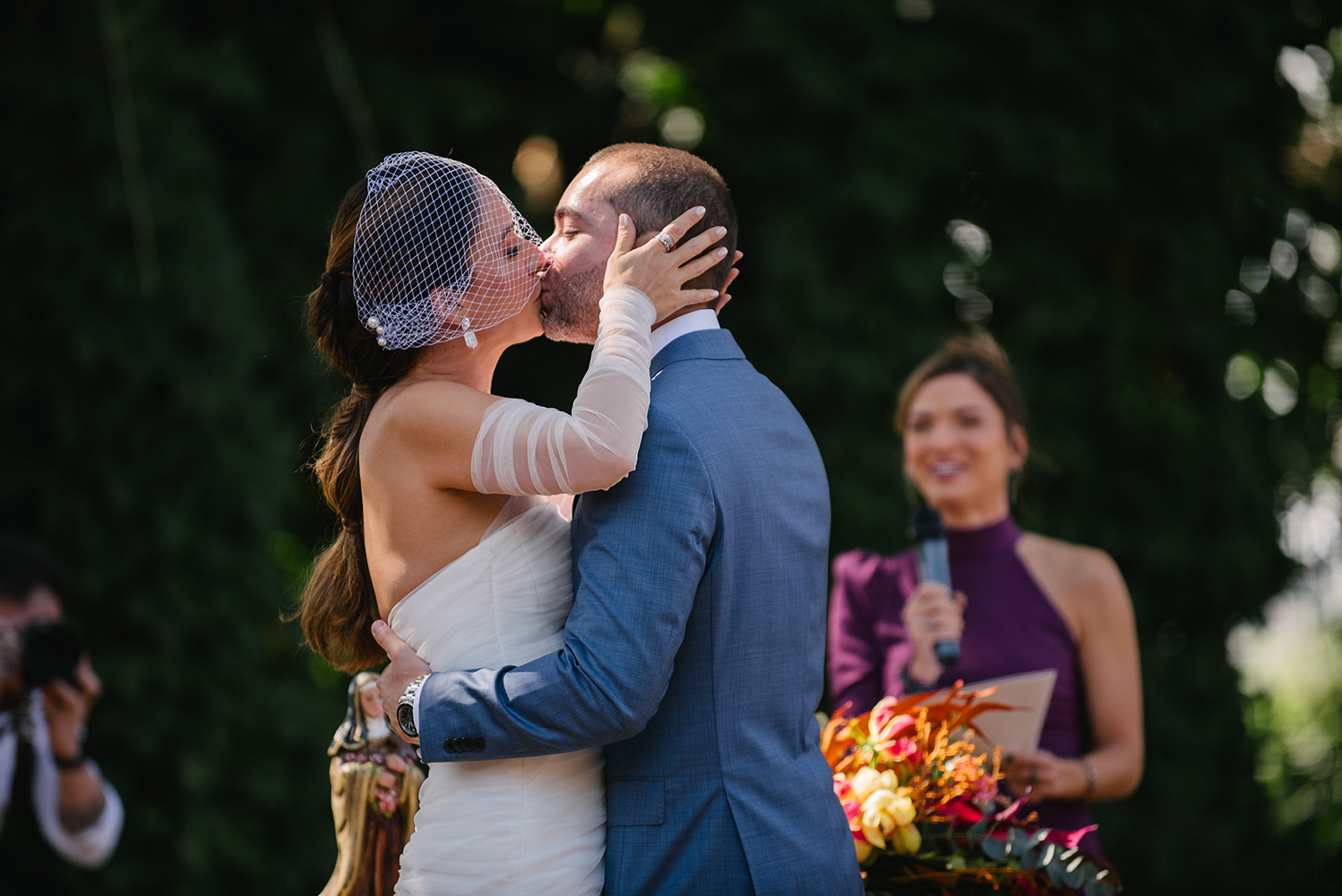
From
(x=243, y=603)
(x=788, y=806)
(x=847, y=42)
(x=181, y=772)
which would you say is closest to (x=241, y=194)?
(x=243, y=603)

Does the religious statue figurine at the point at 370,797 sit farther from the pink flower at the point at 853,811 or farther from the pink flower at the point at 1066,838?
the pink flower at the point at 1066,838

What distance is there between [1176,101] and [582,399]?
15.7ft

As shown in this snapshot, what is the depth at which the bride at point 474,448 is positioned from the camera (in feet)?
6.50

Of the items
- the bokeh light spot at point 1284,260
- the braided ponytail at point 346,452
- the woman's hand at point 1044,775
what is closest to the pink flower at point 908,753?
the woman's hand at point 1044,775

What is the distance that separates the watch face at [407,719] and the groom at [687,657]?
0.04m

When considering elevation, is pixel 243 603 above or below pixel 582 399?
below

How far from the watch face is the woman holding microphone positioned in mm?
1769

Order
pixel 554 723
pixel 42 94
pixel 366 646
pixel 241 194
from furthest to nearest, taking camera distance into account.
Answer: 1. pixel 241 194
2. pixel 42 94
3. pixel 366 646
4. pixel 554 723

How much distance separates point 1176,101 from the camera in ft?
18.5

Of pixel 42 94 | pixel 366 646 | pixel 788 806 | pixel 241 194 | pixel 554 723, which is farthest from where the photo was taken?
pixel 241 194

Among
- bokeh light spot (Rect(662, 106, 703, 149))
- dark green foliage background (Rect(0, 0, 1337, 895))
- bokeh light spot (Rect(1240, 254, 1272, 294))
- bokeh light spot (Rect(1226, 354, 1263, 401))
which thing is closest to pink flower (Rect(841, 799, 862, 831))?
dark green foliage background (Rect(0, 0, 1337, 895))

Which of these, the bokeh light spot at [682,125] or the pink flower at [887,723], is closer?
the pink flower at [887,723]

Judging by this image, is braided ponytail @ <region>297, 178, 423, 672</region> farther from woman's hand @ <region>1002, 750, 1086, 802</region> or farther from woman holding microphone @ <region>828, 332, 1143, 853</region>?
woman's hand @ <region>1002, 750, 1086, 802</region>

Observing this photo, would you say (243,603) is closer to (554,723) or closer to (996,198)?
(554,723)
